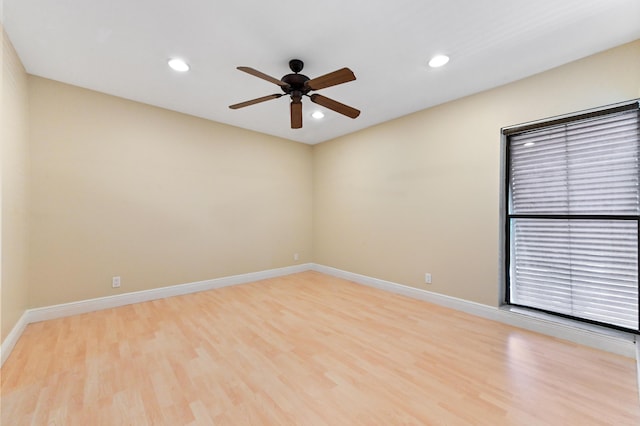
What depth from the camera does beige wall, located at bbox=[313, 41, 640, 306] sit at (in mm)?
2418

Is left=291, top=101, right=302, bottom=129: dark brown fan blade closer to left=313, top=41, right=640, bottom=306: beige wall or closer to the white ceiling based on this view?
the white ceiling

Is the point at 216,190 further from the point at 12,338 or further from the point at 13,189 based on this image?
the point at 12,338

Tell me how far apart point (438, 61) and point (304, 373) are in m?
2.97

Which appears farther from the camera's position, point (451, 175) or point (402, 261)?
point (402, 261)

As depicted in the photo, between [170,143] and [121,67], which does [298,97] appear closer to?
[121,67]

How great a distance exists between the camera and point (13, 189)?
228 cm

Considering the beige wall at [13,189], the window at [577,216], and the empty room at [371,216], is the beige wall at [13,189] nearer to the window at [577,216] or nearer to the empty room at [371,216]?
the empty room at [371,216]

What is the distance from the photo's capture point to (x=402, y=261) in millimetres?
3787

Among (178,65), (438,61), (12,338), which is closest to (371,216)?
(438,61)

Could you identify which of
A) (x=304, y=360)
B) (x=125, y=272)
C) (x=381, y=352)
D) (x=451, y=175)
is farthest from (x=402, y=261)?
(x=125, y=272)

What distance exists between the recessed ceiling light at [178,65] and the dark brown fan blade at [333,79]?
1.28 meters

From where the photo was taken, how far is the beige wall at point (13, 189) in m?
2.06

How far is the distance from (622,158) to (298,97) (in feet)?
9.77

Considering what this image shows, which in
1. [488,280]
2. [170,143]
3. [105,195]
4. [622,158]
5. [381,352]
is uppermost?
[170,143]
